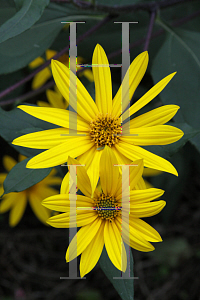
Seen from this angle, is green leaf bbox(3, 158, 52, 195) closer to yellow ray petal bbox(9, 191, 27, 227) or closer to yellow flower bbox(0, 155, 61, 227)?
yellow flower bbox(0, 155, 61, 227)

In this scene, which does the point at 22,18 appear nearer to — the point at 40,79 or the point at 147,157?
the point at 147,157

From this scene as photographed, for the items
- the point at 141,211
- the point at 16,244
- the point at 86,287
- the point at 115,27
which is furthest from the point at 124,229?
the point at 16,244

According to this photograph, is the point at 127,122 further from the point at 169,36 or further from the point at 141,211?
the point at 169,36

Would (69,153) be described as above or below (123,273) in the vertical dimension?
above

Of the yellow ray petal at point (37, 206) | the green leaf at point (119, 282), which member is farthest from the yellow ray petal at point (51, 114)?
the yellow ray petal at point (37, 206)

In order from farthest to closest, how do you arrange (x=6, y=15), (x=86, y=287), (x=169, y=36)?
(x=86, y=287)
(x=169, y=36)
(x=6, y=15)

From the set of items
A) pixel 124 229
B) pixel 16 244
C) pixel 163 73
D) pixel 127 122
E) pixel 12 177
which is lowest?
pixel 16 244
